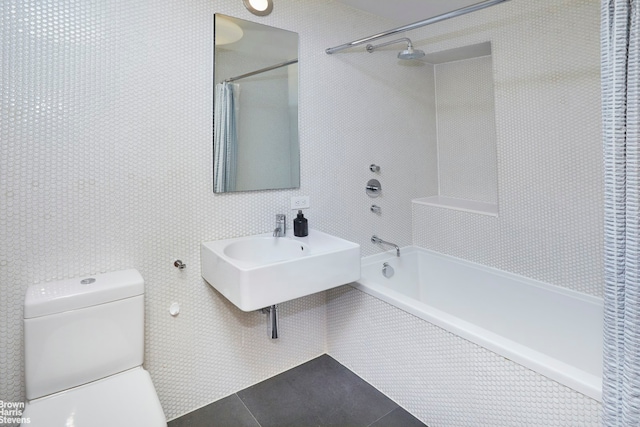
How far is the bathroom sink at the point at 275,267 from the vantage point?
1.46 metres

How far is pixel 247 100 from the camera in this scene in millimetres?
1943

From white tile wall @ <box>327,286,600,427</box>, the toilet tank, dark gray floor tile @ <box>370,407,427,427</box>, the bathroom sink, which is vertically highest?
the bathroom sink

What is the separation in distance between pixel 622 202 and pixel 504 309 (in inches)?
59.1

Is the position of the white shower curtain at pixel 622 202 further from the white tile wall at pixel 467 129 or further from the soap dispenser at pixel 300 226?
the white tile wall at pixel 467 129

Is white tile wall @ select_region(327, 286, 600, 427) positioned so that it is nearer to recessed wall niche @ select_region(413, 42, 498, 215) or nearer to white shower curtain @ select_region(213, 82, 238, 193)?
white shower curtain @ select_region(213, 82, 238, 193)

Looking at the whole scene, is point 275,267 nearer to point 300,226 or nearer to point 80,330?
point 300,226

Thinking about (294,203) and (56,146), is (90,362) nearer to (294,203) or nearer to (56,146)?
(56,146)

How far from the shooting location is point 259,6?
192 centimetres

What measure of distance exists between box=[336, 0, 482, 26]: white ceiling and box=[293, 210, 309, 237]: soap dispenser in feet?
4.81

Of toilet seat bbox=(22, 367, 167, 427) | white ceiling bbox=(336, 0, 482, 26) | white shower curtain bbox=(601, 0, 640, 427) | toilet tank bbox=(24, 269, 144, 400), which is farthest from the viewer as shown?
white ceiling bbox=(336, 0, 482, 26)

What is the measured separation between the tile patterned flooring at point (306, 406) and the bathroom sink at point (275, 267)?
2.34 feet

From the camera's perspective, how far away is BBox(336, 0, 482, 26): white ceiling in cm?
223

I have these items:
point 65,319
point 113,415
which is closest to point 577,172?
point 113,415

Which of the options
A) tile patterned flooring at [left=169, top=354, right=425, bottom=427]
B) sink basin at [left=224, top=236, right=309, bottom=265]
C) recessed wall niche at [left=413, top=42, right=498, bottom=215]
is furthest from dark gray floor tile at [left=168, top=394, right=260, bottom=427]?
recessed wall niche at [left=413, top=42, right=498, bottom=215]
